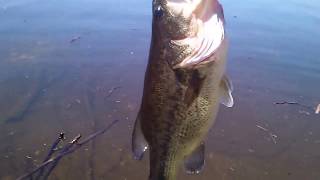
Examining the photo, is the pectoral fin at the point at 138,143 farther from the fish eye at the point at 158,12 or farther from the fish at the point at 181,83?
the fish eye at the point at 158,12

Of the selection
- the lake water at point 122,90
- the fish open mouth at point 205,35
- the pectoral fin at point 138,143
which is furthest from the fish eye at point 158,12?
the lake water at point 122,90

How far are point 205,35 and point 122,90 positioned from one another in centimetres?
619

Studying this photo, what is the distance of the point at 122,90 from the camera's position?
26.3 feet

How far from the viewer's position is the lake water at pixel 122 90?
242 inches

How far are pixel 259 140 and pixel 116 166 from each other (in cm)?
244

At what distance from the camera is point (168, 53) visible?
1958 millimetres

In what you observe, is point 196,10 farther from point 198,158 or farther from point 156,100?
point 198,158

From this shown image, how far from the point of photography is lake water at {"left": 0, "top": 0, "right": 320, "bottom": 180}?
6148mm

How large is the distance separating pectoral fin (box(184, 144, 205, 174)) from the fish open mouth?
1.68 feet

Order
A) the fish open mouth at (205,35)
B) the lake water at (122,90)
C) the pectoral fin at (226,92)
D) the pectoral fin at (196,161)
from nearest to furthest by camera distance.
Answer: the fish open mouth at (205,35), the pectoral fin at (226,92), the pectoral fin at (196,161), the lake water at (122,90)

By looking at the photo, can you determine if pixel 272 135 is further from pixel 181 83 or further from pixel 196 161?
pixel 181 83

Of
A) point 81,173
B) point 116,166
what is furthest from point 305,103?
point 81,173

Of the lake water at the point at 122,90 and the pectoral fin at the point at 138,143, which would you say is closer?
the pectoral fin at the point at 138,143

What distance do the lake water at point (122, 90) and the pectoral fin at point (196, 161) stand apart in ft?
11.5
